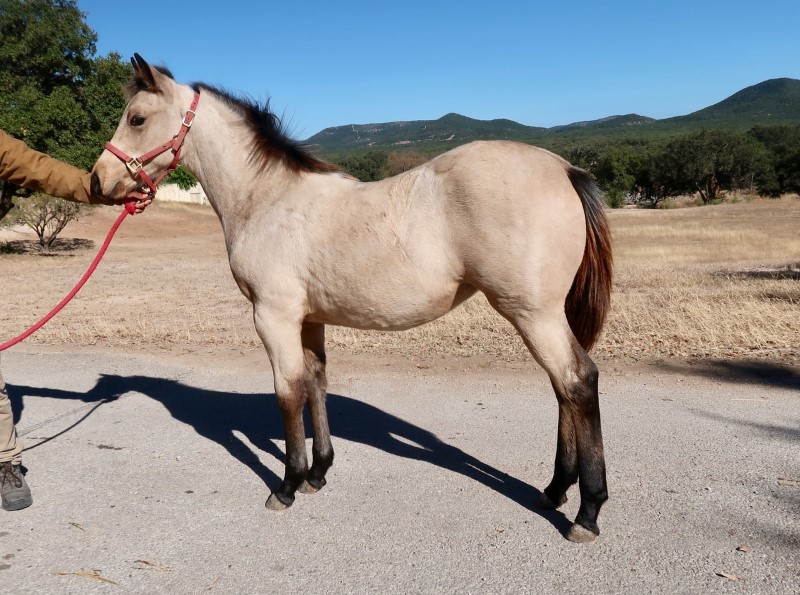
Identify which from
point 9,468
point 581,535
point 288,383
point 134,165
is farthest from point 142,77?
point 581,535

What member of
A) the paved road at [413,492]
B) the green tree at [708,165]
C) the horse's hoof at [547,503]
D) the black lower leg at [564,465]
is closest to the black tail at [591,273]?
the black lower leg at [564,465]

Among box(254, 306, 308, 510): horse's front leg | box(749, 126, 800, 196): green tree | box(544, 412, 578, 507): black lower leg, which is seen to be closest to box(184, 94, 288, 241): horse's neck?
box(254, 306, 308, 510): horse's front leg

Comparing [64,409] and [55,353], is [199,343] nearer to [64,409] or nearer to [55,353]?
[55,353]

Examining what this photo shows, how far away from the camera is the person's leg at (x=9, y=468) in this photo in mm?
3777

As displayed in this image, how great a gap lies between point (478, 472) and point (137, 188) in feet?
9.60

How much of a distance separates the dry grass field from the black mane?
3579mm

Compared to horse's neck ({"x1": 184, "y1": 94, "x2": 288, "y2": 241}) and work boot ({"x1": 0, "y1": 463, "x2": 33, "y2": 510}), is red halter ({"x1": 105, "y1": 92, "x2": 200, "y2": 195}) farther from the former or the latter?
work boot ({"x1": 0, "y1": 463, "x2": 33, "y2": 510})

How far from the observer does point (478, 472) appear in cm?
414

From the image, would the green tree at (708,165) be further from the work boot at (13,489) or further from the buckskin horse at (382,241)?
the work boot at (13,489)

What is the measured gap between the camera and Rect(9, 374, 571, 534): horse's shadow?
13.4 feet

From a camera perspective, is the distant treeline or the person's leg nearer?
the person's leg

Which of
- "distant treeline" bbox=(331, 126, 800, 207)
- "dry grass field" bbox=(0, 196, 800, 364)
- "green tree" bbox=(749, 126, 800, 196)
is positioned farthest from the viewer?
"distant treeline" bbox=(331, 126, 800, 207)

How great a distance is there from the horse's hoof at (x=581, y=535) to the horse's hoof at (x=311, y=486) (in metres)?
1.63

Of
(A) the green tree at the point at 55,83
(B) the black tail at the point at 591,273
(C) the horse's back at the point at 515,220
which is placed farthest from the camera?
(A) the green tree at the point at 55,83
